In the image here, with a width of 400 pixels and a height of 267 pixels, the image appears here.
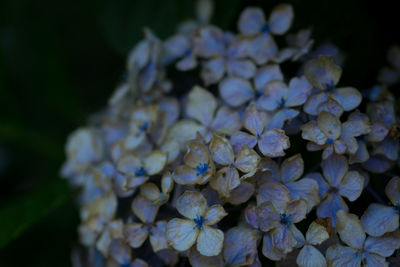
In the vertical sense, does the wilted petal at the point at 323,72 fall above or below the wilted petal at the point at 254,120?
below

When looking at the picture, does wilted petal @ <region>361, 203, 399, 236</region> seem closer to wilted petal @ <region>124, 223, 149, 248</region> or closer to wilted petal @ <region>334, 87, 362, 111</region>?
wilted petal @ <region>334, 87, 362, 111</region>

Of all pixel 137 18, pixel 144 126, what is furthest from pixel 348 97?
pixel 137 18

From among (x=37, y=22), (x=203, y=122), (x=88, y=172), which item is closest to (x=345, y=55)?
(x=203, y=122)

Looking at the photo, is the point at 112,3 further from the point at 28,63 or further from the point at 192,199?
the point at 192,199

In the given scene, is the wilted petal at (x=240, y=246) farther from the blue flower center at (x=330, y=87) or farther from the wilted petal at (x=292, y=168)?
the blue flower center at (x=330, y=87)

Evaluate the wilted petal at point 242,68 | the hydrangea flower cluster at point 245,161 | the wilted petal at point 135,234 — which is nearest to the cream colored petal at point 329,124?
the hydrangea flower cluster at point 245,161

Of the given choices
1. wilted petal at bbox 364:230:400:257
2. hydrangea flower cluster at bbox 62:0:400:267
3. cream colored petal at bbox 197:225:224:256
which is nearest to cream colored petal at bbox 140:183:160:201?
hydrangea flower cluster at bbox 62:0:400:267

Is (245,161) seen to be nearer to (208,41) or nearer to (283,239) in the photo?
(283,239)
